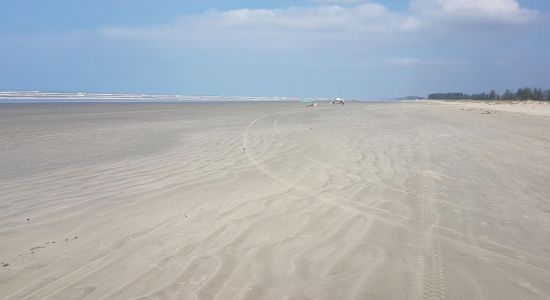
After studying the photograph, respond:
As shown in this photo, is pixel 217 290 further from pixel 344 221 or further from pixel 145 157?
pixel 145 157

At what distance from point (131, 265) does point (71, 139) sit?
11429 mm

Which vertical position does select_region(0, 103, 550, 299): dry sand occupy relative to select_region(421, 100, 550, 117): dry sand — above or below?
above

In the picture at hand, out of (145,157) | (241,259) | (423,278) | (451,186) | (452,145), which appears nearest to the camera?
(423,278)

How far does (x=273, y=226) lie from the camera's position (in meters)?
5.44

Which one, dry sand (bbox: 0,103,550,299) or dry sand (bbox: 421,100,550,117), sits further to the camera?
dry sand (bbox: 421,100,550,117)

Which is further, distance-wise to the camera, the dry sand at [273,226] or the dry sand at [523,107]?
the dry sand at [523,107]

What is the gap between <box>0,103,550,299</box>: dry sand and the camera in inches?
150

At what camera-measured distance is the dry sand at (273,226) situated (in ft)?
12.5

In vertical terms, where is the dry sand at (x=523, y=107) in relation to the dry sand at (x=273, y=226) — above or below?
below

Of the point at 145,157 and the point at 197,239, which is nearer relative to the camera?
the point at 197,239

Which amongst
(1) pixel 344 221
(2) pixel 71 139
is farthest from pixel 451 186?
(2) pixel 71 139

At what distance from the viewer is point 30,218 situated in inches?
225

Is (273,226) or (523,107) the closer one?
(273,226)

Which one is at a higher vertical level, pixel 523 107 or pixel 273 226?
pixel 273 226
